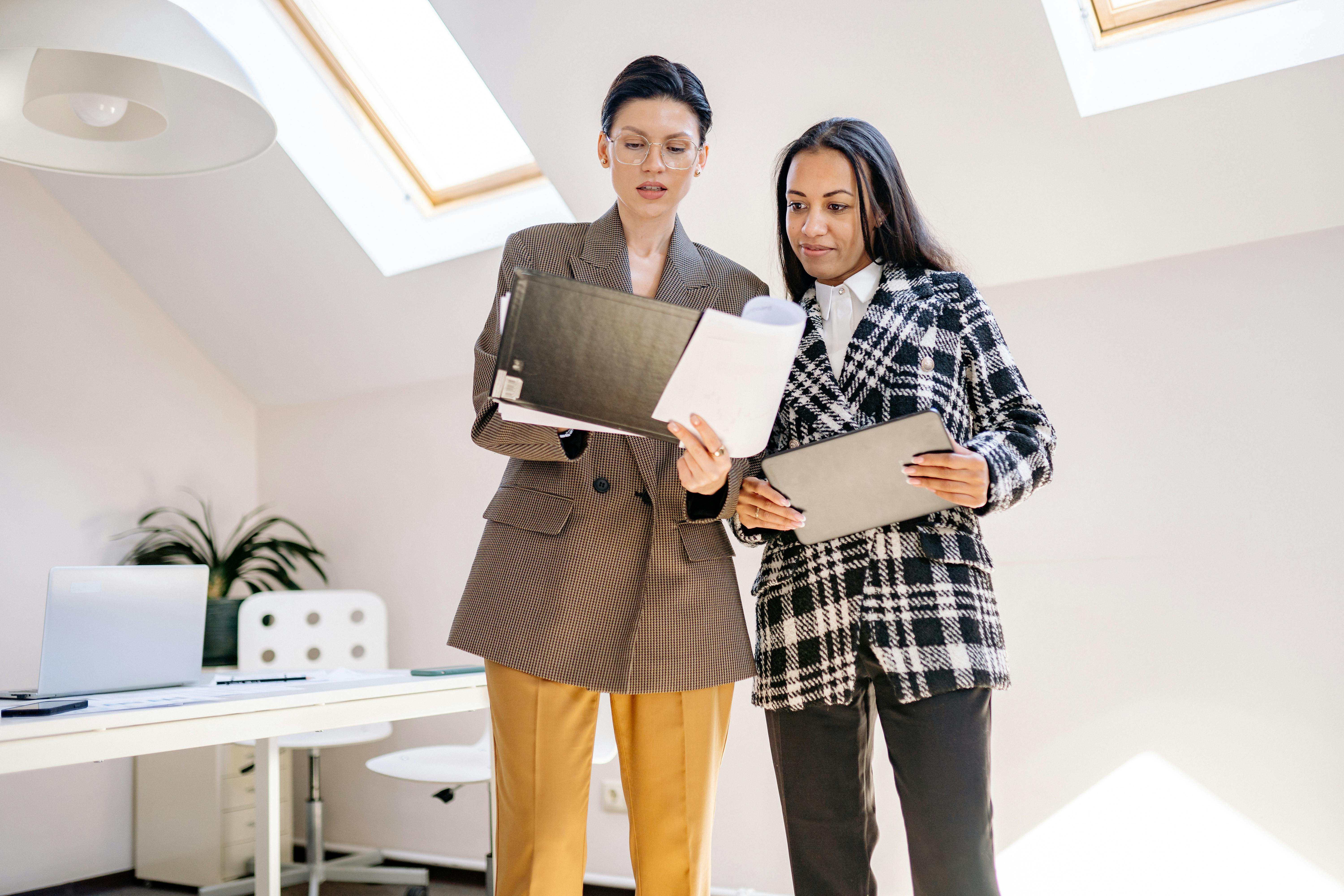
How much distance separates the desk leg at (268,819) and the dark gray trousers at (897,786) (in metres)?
1.30

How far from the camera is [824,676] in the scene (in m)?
1.26

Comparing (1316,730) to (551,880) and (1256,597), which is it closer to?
(1256,597)

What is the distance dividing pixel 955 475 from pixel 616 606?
479mm

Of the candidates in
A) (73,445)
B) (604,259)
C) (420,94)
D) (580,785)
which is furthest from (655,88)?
(73,445)

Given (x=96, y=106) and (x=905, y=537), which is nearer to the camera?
(x=905, y=537)

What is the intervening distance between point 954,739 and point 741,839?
1960 mm

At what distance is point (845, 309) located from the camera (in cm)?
143

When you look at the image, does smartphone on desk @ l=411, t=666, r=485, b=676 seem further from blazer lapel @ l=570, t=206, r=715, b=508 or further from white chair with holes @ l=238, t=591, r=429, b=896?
blazer lapel @ l=570, t=206, r=715, b=508

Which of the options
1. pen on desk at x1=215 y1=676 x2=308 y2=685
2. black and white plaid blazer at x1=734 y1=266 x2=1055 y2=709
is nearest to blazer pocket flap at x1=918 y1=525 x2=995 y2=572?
black and white plaid blazer at x1=734 y1=266 x2=1055 y2=709

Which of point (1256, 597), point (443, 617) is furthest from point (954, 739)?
point (443, 617)

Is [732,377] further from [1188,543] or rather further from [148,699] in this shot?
[1188,543]

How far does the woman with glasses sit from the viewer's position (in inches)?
49.4

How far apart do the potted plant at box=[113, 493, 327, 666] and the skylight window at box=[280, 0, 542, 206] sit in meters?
1.56

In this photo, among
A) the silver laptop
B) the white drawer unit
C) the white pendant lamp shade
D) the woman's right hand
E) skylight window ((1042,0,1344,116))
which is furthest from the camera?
the white drawer unit
